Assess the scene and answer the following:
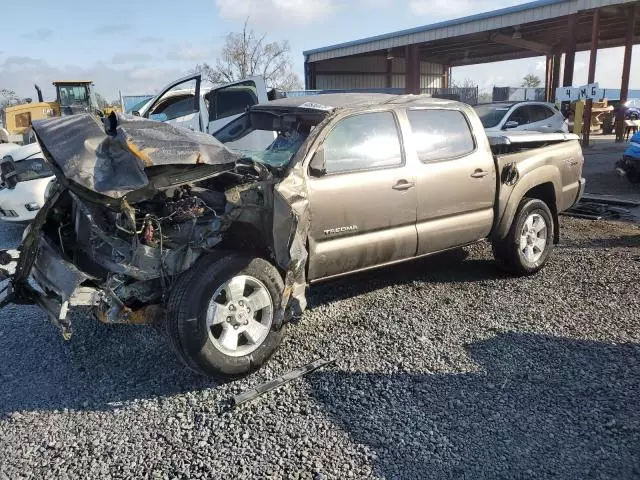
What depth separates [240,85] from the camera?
385 inches

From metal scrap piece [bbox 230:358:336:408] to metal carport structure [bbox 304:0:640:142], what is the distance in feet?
58.2

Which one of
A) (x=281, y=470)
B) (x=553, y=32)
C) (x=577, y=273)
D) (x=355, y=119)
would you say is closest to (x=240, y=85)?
(x=355, y=119)

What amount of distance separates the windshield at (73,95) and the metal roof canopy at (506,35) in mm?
13489

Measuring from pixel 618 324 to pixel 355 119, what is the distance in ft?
8.85

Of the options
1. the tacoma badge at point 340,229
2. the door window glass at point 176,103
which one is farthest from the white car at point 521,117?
the tacoma badge at point 340,229

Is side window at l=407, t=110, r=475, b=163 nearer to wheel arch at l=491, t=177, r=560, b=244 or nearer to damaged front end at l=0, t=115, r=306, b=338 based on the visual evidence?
wheel arch at l=491, t=177, r=560, b=244

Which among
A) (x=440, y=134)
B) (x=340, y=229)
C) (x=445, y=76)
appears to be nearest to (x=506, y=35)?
(x=445, y=76)

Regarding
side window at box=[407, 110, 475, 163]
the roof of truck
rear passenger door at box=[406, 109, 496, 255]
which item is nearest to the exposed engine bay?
the roof of truck

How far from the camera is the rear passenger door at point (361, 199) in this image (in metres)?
4.08

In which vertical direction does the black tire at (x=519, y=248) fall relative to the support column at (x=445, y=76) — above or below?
below

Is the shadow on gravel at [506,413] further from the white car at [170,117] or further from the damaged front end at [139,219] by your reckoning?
the white car at [170,117]

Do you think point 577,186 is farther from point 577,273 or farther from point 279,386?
point 279,386

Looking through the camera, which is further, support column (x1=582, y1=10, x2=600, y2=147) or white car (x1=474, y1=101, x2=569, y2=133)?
support column (x1=582, y1=10, x2=600, y2=147)

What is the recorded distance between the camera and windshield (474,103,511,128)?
11945mm
